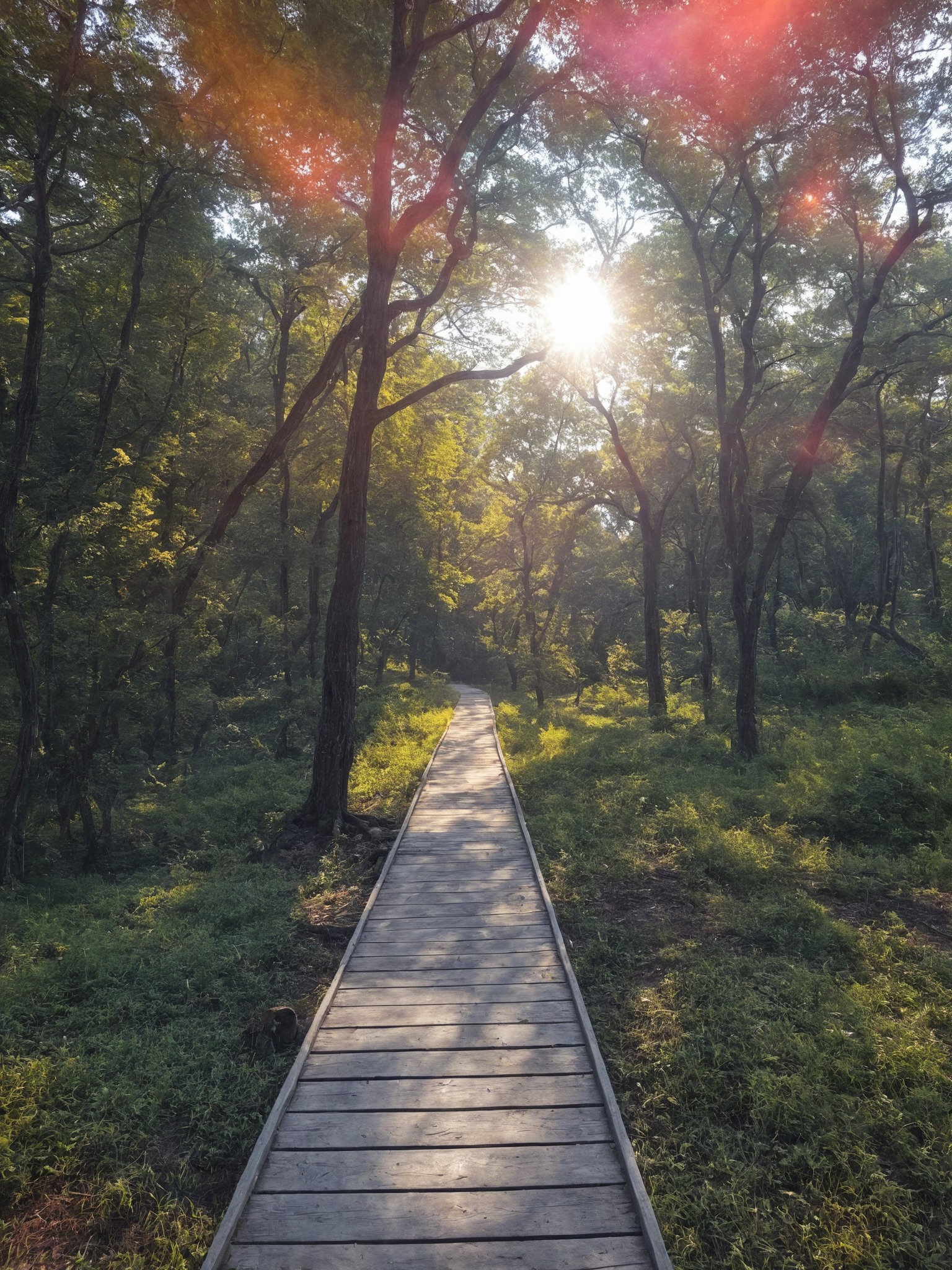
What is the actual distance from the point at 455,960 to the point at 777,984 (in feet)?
8.16

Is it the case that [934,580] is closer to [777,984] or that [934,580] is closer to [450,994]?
[777,984]

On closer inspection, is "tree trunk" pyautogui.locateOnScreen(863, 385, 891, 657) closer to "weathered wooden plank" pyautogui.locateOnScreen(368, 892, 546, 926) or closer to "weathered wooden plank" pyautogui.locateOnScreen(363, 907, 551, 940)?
"weathered wooden plank" pyautogui.locateOnScreen(368, 892, 546, 926)

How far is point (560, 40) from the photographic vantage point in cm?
1000

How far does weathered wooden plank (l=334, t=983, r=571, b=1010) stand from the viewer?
4633 mm

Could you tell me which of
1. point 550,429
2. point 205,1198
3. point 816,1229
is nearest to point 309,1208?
point 205,1198

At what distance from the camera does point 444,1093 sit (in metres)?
3.66

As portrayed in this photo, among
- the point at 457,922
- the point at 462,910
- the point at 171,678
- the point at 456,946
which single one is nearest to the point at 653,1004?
the point at 456,946

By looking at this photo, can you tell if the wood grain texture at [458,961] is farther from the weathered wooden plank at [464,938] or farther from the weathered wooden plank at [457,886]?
the weathered wooden plank at [457,886]

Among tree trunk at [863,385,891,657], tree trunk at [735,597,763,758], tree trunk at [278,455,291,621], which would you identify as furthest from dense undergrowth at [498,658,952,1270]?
tree trunk at [278,455,291,621]

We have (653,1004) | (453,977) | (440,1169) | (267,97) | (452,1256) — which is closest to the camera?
(452,1256)

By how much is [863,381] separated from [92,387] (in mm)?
14321

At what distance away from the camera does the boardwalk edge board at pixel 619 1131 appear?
2.73 metres

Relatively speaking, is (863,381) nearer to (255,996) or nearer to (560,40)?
(560,40)

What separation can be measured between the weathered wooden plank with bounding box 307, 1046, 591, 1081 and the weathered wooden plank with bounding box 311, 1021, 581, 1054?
0.17ft
